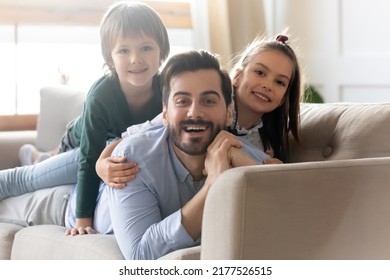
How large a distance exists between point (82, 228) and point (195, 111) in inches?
19.1

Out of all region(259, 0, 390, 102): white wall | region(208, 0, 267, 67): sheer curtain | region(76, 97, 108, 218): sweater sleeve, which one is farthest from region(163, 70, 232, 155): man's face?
region(208, 0, 267, 67): sheer curtain

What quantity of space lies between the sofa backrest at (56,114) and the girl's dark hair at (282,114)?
1.01 metres

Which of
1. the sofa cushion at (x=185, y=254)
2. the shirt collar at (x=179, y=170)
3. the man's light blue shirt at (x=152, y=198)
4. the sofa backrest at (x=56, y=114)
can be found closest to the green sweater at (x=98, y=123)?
the man's light blue shirt at (x=152, y=198)

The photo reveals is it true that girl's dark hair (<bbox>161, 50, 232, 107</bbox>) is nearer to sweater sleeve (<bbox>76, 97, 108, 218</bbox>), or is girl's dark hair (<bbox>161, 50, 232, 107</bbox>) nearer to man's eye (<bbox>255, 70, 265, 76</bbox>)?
man's eye (<bbox>255, 70, 265, 76</bbox>)

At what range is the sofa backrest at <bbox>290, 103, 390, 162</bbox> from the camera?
145 centimetres

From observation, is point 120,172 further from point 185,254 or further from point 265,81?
point 265,81

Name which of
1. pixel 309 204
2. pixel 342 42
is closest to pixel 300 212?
pixel 309 204

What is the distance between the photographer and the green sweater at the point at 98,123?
1.68 m

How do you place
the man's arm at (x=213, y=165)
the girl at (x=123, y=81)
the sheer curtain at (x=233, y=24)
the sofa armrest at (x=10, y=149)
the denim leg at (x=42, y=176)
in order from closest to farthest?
the man's arm at (x=213, y=165) < the girl at (x=123, y=81) < the denim leg at (x=42, y=176) < the sofa armrest at (x=10, y=149) < the sheer curtain at (x=233, y=24)

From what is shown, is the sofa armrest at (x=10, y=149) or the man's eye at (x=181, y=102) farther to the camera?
the sofa armrest at (x=10, y=149)

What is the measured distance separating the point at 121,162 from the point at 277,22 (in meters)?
2.39

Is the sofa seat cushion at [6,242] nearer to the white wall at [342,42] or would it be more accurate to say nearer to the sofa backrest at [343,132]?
the sofa backrest at [343,132]

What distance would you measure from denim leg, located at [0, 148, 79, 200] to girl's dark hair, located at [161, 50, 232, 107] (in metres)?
Result: 0.58

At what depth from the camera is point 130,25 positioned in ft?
5.89
